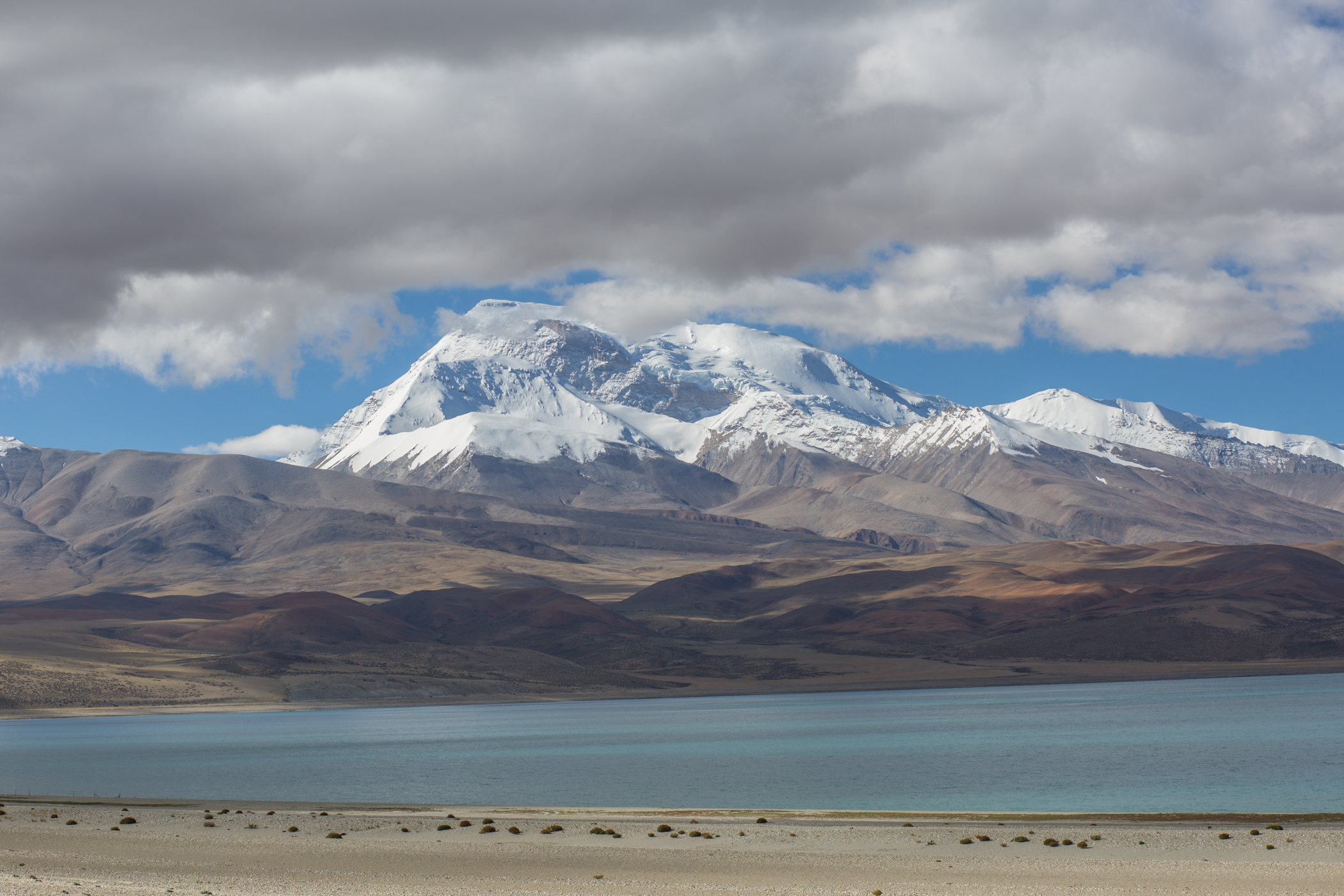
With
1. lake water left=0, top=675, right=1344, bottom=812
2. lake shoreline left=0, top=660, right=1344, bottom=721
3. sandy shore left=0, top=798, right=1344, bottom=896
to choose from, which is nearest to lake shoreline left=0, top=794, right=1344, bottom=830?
sandy shore left=0, top=798, right=1344, bottom=896

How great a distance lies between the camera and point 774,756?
253 ft

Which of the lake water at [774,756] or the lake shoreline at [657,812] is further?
the lake water at [774,756]

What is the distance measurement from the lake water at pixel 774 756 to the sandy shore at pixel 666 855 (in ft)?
26.5

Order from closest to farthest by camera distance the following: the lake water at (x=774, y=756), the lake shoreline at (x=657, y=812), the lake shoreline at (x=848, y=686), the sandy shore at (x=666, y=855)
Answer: the sandy shore at (x=666, y=855) → the lake shoreline at (x=657, y=812) → the lake water at (x=774, y=756) → the lake shoreline at (x=848, y=686)

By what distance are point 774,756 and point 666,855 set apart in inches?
1511

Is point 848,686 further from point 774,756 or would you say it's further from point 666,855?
point 666,855

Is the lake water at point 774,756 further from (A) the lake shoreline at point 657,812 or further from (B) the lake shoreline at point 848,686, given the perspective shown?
(B) the lake shoreline at point 848,686

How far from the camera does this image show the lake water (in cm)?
5716

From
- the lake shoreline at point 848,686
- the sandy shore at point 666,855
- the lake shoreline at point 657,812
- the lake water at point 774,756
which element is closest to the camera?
the sandy shore at point 666,855

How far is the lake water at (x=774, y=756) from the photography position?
5716 centimetres

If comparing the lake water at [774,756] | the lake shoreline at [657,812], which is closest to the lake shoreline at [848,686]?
the lake water at [774,756]

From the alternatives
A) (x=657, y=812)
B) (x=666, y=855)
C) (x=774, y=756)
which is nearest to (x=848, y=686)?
(x=774, y=756)

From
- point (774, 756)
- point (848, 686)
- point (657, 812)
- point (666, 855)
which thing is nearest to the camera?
point (666, 855)

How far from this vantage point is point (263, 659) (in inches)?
7229
